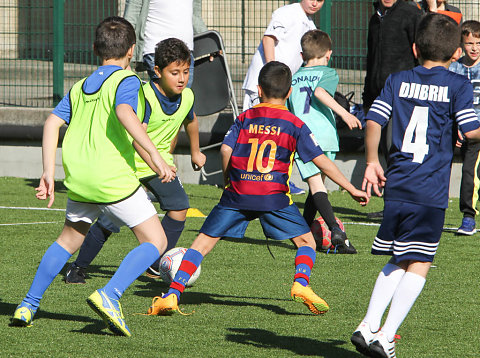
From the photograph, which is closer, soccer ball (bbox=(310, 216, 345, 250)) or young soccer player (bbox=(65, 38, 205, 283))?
young soccer player (bbox=(65, 38, 205, 283))

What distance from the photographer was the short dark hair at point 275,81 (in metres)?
5.11

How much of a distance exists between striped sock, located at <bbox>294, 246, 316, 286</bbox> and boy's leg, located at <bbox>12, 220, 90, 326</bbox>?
1.24 m

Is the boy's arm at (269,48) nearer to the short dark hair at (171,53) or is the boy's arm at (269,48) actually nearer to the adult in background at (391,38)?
the adult in background at (391,38)

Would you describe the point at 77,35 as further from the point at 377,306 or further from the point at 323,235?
the point at 377,306

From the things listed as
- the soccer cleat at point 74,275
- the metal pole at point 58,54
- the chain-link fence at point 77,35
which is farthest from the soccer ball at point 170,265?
the metal pole at point 58,54

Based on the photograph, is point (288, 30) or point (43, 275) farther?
point (288, 30)

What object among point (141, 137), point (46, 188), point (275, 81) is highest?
point (275, 81)

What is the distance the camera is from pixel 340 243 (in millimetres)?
6953

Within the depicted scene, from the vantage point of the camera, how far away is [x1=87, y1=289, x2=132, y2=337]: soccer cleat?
14.1 feet

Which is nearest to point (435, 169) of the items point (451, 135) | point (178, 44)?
point (451, 135)

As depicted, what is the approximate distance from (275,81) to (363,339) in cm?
176

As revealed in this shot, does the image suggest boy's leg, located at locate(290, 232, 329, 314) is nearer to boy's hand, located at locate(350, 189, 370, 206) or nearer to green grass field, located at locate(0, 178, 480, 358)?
green grass field, located at locate(0, 178, 480, 358)

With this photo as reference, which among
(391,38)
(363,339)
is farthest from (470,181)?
(363,339)

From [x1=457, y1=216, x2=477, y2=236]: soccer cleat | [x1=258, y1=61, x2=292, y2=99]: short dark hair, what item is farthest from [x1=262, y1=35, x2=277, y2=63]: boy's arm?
[x1=258, y1=61, x2=292, y2=99]: short dark hair
